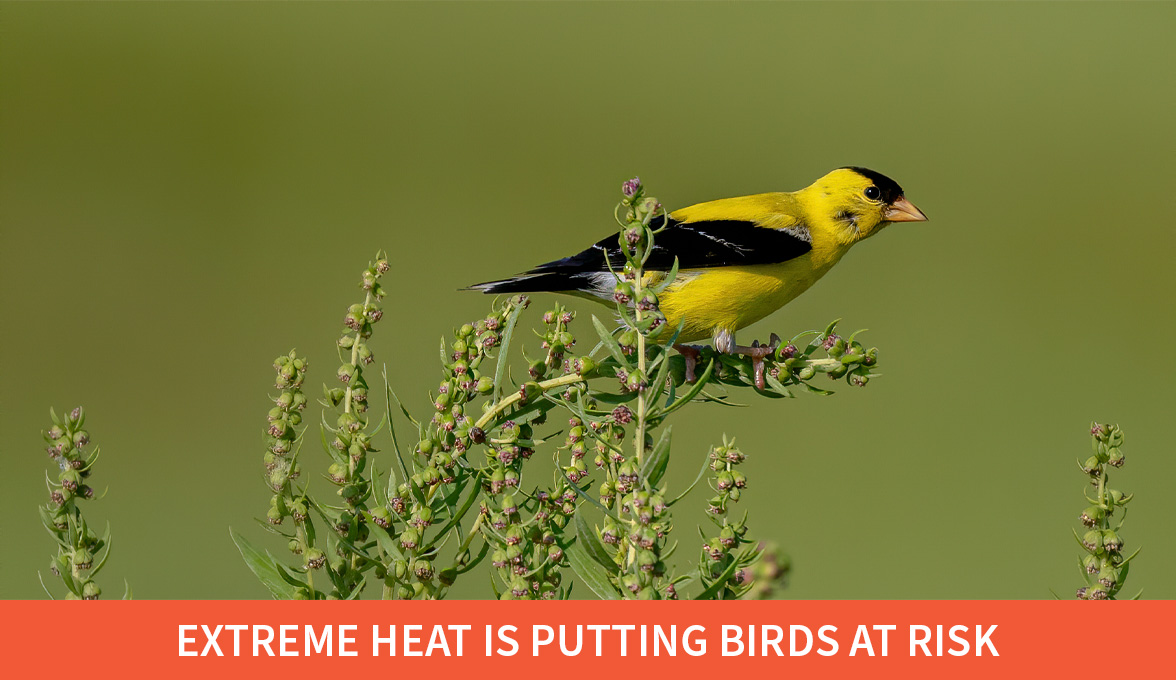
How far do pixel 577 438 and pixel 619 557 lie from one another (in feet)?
0.36

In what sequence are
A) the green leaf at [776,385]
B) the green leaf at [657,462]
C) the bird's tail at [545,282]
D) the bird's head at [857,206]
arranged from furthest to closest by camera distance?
the bird's head at [857,206]
the bird's tail at [545,282]
the green leaf at [776,385]
the green leaf at [657,462]

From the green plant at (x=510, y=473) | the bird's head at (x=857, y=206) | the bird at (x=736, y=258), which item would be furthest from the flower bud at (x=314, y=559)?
the bird's head at (x=857, y=206)

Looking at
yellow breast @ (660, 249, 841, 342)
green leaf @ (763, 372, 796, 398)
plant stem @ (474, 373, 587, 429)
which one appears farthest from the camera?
yellow breast @ (660, 249, 841, 342)

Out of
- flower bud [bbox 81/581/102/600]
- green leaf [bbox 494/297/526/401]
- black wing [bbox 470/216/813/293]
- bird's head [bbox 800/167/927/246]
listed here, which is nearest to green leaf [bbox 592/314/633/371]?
green leaf [bbox 494/297/526/401]

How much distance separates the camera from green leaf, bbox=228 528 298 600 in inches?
28.0

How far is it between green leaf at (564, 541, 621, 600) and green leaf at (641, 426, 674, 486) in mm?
80

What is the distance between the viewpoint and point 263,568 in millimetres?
719

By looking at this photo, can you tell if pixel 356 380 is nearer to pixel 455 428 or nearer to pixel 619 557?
pixel 455 428

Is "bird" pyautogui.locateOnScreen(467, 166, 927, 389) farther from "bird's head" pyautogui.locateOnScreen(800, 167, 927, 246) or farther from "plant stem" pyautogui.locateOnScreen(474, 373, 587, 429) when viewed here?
"plant stem" pyautogui.locateOnScreen(474, 373, 587, 429)

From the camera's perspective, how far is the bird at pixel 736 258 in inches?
72.2

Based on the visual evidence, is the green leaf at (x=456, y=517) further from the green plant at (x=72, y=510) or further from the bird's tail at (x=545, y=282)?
the bird's tail at (x=545, y=282)

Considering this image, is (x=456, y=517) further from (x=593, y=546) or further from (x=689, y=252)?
(x=689, y=252)

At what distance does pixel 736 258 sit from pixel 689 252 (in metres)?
0.09

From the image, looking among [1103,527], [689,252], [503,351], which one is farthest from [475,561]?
[689,252]
